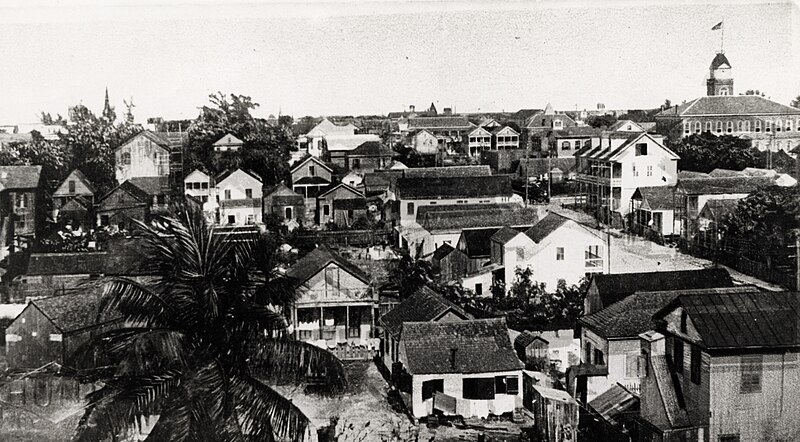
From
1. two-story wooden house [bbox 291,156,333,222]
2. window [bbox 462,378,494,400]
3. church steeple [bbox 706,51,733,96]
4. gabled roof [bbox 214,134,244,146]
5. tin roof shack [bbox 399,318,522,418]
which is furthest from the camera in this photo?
gabled roof [bbox 214,134,244,146]

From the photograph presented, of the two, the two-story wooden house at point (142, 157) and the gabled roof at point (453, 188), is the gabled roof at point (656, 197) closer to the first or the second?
the gabled roof at point (453, 188)

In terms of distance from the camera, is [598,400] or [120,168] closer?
[598,400]

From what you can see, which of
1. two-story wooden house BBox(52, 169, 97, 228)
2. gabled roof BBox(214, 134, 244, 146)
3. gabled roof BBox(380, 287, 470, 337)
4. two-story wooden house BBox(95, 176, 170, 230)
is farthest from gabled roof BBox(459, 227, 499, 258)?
gabled roof BBox(214, 134, 244, 146)

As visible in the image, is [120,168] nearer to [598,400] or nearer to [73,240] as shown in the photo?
[73,240]

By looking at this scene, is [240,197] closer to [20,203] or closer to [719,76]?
[20,203]

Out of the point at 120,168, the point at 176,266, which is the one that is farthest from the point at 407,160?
the point at 176,266

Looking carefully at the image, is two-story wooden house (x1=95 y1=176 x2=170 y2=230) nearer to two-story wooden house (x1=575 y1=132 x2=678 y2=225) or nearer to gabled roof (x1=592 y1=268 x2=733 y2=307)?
gabled roof (x1=592 y1=268 x2=733 y2=307)
